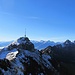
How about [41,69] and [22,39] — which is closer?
[41,69]

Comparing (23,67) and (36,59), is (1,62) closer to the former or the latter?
(23,67)

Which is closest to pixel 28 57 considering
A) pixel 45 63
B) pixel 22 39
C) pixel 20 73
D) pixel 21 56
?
pixel 21 56

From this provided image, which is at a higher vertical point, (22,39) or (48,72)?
(22,39)

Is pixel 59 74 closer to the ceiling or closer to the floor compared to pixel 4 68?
closer to the floor

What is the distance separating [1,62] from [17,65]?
7627mm

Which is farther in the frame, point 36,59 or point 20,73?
point 36,59

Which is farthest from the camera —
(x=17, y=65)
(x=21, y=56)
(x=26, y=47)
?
(x=26, y=47)

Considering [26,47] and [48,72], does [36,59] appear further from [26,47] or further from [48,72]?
[26,47]

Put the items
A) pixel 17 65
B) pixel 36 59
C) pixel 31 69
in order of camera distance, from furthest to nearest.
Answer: pixel 36 59 → pixel 31 69 → pixel 17 65

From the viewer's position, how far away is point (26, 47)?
121 meters

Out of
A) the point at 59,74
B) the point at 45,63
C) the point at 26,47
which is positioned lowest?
the point at 59,74

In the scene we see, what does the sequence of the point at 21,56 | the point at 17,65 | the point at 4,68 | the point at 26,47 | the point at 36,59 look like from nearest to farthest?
the point at 4,68 → the point at 17,65 → the point at 21,56 → the point at 36,59 → the point at 26,47

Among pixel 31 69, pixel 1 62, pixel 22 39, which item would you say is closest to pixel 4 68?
pixel 1 62

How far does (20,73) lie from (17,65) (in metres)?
5.72
